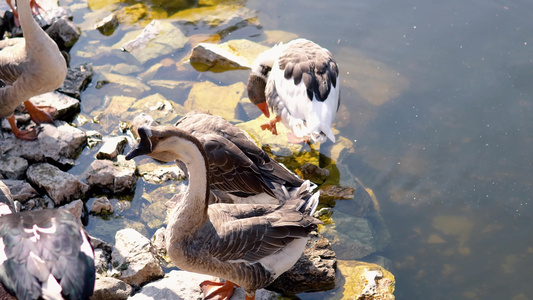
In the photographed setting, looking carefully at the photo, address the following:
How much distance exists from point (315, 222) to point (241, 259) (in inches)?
25.2

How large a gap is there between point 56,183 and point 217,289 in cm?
202

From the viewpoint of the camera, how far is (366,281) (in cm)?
458

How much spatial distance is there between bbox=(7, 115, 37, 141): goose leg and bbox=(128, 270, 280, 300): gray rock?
235cm

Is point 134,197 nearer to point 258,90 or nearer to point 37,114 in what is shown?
point 37,114

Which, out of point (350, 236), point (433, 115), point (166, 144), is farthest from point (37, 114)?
point (433, 115)

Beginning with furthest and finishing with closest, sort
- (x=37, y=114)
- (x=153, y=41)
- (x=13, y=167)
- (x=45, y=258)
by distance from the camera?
1. (x=153, y=41)
2. (x=37, y=114)
3. (x=13, y=167)
4. (x=45, y=258)

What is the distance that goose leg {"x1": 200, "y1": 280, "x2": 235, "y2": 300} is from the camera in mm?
4215

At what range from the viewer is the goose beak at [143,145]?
3414mm

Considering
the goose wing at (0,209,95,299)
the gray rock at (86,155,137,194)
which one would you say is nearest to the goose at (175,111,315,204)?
Answer: the gray rock at (86,155,137,194)

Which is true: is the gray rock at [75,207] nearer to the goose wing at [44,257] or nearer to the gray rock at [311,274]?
the goose wing at [44,257]

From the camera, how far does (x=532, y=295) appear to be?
4.63m

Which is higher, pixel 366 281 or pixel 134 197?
pixel 366 281

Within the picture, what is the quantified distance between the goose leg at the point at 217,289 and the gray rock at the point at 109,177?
1.58 meters

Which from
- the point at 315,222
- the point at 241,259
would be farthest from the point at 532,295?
the point at 241,259
